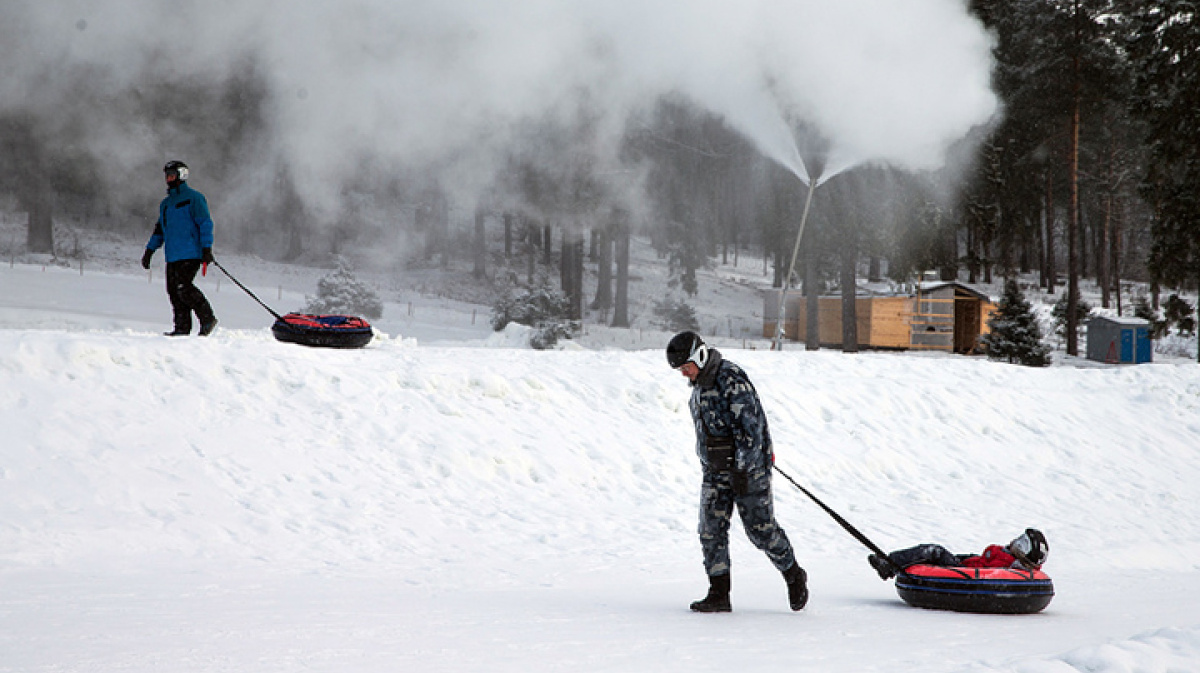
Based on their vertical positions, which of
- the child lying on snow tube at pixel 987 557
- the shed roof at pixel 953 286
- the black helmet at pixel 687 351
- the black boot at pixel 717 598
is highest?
the shed roof at pixel 953 286

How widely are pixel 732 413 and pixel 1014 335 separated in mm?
27102

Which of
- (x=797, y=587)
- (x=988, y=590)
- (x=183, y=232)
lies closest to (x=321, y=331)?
(x=183, y=232)

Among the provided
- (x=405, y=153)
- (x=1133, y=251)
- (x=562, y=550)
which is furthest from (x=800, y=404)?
(x=1133, y=251)

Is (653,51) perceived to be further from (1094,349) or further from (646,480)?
(1094,349)

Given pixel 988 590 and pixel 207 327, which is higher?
pixel 207 327

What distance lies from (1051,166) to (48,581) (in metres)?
46.1

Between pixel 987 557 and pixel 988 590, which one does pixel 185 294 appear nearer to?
pixel 987 557

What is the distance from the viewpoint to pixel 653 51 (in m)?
22.5

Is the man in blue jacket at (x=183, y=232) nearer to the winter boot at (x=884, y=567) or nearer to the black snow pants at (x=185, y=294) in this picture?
the black snow pants at (x=185, y=294)

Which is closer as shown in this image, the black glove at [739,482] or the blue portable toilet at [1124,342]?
the black glove at [739,482]

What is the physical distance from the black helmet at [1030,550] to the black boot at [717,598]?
6.17 feet

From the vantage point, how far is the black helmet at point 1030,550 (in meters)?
6.37

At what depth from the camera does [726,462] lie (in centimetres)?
577

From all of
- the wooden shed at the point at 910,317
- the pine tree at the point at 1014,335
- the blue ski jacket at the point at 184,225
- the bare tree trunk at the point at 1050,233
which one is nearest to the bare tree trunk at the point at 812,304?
the wooden shed at the point at 910,317
